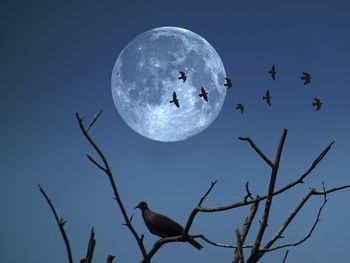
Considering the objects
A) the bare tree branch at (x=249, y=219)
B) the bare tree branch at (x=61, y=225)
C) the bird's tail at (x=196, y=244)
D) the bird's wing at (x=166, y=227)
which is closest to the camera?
the bare tree branch at (x=61, y=225)

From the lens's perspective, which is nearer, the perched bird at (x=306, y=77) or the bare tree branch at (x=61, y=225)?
the bare tree branch at (x=61, y=225)

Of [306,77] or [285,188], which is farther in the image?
[306,77]

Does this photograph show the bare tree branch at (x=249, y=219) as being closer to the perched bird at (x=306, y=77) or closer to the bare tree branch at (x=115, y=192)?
the bare tree branch at (x=115, y=192)

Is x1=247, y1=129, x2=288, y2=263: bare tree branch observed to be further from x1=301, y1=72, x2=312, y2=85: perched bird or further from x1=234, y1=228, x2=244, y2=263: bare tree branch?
x1=301, y1=72, x2=312, y2=85: perched bird

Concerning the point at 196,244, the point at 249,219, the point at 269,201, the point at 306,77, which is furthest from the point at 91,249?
the point at 306,77

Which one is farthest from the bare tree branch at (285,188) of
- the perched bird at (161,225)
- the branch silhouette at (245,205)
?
the perched bird at (161,225)

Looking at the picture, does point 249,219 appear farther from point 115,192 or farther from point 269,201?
point 115,192

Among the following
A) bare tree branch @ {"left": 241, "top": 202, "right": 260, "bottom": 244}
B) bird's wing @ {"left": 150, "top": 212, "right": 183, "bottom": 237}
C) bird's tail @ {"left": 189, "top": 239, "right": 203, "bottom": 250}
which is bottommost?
bare tree branch @ {"left": 241, "top": 202, "right": 260, "bottom": 244}

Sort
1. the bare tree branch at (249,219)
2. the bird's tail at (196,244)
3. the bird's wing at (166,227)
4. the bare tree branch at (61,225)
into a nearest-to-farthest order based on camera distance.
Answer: the bare tree branch at (61,225), the bare tree branch at (249,219), the bird's tail at (196,244), the bird's wing at (166,227)

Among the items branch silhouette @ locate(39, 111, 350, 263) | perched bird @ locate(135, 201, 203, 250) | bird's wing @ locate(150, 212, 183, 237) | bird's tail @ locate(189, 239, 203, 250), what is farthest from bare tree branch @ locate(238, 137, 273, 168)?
bird's wing @ locate(150, 212, 183, 237)

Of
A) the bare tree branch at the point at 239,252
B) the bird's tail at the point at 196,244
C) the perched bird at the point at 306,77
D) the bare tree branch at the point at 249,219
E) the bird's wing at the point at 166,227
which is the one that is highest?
the perched bird at the point at 306,77

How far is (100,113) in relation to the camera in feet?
13.6

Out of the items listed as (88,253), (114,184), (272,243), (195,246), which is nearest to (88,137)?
(114,184)

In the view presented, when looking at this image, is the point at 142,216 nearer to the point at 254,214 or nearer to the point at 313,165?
the point at 254,214
